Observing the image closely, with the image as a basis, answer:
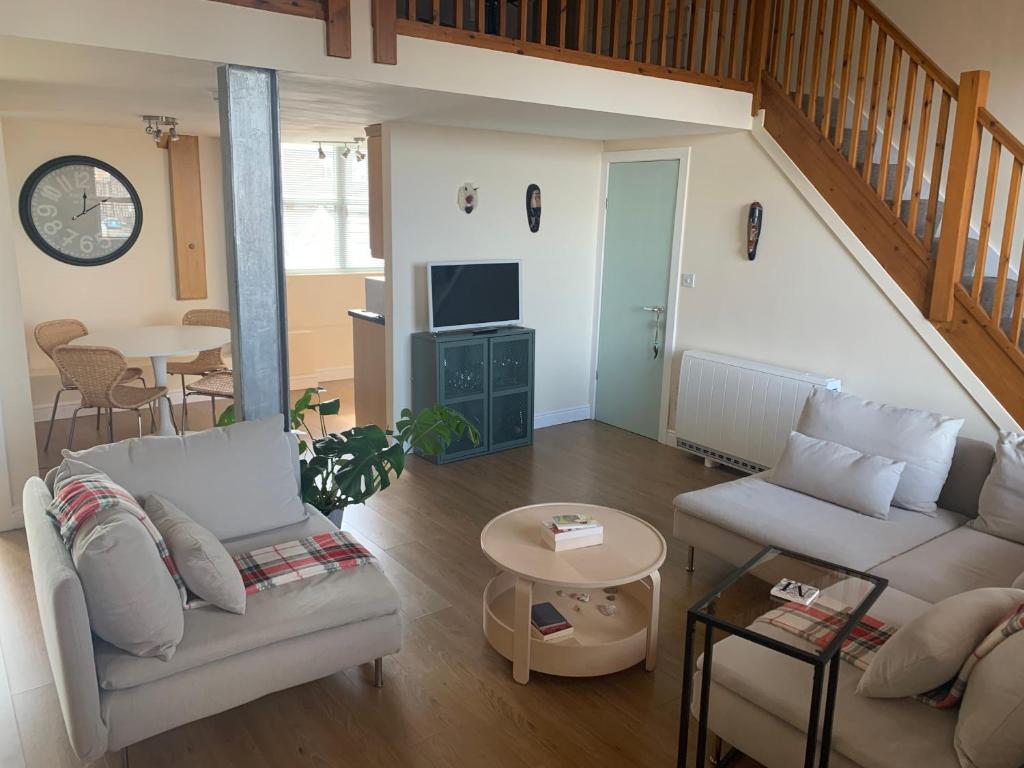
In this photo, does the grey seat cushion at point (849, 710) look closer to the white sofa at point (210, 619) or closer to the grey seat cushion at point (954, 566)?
the grey seat cushion at point (954, 566)

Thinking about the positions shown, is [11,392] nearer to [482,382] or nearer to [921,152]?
[482,382]

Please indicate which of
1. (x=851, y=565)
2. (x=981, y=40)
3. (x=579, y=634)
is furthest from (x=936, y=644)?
(x=981, y=40)

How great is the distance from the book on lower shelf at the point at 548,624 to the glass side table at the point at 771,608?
2.43 feet

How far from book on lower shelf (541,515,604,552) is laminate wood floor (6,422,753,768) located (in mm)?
501

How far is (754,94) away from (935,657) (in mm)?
3986

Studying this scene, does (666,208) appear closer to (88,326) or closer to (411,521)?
(411,521)

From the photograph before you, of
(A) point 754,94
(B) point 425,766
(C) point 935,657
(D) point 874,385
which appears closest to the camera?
(C) point 935,657

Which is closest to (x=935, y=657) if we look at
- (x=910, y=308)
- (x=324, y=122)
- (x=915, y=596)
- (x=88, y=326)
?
(x=915, y=596)

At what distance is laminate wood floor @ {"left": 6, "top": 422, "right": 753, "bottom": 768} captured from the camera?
2.60 meters

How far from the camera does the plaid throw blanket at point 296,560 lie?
278 centimetres

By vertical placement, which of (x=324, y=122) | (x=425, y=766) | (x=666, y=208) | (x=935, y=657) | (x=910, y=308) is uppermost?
(x=324, y=122)

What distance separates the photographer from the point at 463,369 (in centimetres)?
539

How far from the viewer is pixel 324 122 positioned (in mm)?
5363

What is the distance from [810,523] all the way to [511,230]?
3200 millimetres
